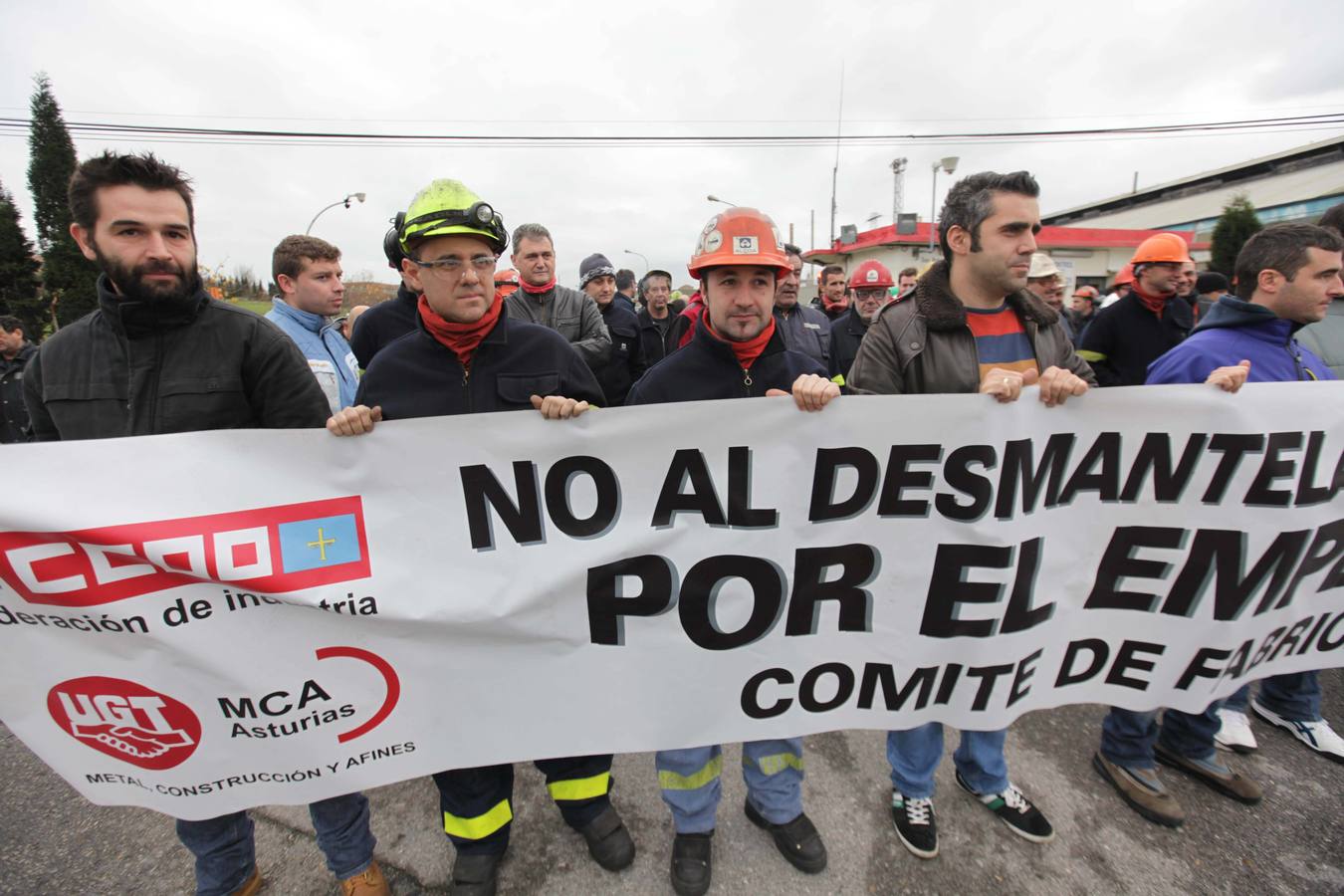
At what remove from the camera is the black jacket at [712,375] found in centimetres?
217

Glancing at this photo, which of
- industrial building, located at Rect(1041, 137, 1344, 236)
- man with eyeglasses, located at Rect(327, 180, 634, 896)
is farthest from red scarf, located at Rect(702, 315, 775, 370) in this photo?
industrial building, located at Rect(1041, 137, 1344, 236)

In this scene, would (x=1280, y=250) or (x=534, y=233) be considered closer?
(x=1280, y=250)

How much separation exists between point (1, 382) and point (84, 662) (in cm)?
629

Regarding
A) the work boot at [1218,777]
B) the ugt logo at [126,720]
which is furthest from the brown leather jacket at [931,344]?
the ugt logo at [126,720]

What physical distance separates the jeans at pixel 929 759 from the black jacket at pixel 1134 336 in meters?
2.80

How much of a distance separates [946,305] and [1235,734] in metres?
2.38

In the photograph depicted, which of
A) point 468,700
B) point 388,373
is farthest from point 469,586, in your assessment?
point 388,373

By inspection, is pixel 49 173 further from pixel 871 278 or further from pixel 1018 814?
pixel 1018 814

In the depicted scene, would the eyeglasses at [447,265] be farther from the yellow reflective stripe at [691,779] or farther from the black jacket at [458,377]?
the yellow reflective stripe at [691,779]

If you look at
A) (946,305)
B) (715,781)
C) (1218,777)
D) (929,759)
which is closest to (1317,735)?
(1218,777)

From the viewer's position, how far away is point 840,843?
227 centimetres

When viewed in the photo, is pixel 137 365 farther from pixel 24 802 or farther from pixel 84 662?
pixel 24 802

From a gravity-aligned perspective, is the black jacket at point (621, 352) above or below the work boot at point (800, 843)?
above

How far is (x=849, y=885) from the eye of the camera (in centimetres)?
210
